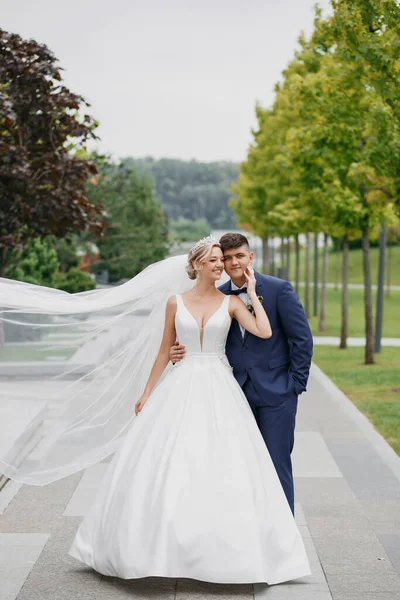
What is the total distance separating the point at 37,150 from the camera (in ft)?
56.5

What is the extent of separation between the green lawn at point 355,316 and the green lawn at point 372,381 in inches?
268

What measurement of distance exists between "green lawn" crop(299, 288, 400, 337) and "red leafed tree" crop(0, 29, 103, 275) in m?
14.1

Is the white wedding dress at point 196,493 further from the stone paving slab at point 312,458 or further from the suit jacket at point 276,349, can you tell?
the stone paving slab at point 312,458

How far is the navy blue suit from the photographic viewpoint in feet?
22.0

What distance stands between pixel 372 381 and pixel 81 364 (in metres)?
10.9

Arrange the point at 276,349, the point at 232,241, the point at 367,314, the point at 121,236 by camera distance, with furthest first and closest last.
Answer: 1. the point at 121,236
2. the point at 367,314
3. the point at 276,349
4. the point at 232,241

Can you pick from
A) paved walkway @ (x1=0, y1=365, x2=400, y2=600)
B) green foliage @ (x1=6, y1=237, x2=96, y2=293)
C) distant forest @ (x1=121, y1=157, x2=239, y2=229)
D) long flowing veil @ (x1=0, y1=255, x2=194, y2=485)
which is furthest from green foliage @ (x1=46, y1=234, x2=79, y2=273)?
distant forest @ (x1=121, y1=157, x2=239, y2=229)

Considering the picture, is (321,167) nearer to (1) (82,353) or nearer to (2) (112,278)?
(1) (82,353)

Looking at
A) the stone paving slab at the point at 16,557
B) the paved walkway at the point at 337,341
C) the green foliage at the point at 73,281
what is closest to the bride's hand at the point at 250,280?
the stone paving slab at the point at 16,557

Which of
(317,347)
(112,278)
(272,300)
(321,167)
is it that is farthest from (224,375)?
(112,278)

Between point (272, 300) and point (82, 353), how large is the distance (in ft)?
5.05

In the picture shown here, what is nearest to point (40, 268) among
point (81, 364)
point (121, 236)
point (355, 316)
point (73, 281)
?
point (73, 281)

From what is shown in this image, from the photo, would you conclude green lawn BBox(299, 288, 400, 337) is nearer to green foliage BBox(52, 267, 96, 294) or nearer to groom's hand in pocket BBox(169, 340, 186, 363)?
green foliage BBox(52, 267, 96, 294)

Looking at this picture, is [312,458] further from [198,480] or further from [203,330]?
[198,480]
